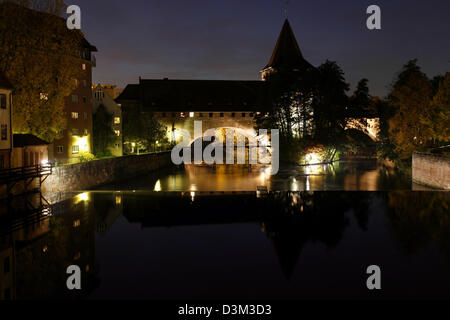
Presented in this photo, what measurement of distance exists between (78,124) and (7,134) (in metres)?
19.0

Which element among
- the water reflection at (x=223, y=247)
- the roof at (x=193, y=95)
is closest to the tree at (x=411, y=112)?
the water reflection at (x=223, y=247)

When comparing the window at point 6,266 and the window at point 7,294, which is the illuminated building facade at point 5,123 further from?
the window at point 7,294

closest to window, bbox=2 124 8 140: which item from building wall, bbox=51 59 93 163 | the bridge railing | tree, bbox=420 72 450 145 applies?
the bridge railing

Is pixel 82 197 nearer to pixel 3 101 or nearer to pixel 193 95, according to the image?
pixel 3 101

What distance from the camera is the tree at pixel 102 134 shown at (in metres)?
42.4

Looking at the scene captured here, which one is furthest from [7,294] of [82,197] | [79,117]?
[79,117]

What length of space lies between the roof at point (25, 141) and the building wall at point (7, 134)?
1.03 meters

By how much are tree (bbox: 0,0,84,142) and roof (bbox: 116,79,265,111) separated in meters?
42.8

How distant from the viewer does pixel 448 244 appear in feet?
41.7

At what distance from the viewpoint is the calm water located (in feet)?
30.7

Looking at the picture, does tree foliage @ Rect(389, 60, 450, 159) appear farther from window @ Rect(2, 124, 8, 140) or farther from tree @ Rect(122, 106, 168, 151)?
window @ Rect(2, 124, 8, 140)

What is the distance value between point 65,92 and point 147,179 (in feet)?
41.0

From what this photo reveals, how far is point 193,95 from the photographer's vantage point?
238ft
